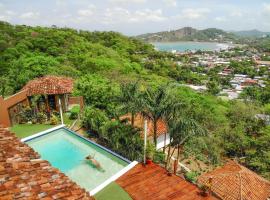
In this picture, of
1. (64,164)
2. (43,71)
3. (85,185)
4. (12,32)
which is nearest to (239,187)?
(85,185)

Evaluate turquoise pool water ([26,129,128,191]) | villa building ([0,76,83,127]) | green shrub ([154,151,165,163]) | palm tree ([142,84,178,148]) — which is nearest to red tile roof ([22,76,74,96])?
villa building ([0,76,83,127])

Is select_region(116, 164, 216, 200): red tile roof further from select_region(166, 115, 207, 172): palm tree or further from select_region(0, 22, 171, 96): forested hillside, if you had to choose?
select_region(0, 22, 171, 96): forested hillside

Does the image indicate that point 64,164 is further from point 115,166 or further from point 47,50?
point 47,50

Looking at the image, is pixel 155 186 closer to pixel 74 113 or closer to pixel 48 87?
pixel 74 113

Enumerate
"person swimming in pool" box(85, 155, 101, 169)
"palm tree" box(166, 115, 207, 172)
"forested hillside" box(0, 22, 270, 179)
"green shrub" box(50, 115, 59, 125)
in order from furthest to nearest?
"green shrub" box(50, 115, 59, 125)
"forested hillside" box(0, 22, 270, 179)
"palm tree" box(166, 115, 207, 172)
"person swimming in pool" box(85, 155, 101, 169)

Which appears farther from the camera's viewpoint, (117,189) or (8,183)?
(117,189)

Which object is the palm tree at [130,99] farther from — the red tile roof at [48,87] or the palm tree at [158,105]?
the red tile roof at [48,87]
